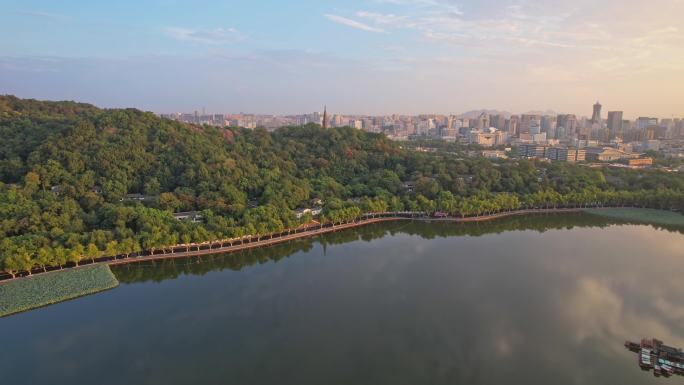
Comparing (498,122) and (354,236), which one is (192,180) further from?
(498,122)

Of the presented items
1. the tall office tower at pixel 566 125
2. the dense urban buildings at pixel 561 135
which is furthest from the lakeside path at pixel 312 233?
the tall office tower at pixel 566 125

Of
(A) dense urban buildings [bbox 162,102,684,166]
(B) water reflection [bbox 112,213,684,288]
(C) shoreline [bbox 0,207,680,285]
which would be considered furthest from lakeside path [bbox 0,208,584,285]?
(A) dense urban buildings [bbox 162,102,684,166]

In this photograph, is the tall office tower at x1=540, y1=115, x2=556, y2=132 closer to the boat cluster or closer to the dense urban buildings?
the dense urban buildings

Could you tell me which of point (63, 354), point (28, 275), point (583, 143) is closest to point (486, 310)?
point (63, 354)

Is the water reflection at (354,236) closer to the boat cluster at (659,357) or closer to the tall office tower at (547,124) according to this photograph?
the boat cluster at (659,357)

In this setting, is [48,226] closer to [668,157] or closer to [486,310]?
[486,310]

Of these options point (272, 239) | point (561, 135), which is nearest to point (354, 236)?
point (272, 239)
